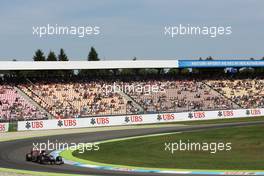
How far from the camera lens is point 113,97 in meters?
63.0

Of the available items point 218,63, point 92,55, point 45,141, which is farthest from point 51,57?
point 45,141

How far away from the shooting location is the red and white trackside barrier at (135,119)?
164ft

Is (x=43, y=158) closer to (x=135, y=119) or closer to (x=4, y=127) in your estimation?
(x=4, y=127)

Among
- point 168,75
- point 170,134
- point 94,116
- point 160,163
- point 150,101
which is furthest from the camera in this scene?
point 168,75

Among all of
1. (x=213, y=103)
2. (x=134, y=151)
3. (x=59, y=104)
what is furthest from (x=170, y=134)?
(x=213, y=103)

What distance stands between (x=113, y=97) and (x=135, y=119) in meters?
8.09

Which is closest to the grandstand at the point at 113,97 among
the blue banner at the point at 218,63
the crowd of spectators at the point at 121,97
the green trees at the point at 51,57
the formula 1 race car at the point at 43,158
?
the crowd of spectators at the point at 121,97

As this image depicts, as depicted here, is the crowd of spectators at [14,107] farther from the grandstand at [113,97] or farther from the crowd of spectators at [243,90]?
the crowd of spectators at [243,90]

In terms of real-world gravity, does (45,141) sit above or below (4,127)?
below

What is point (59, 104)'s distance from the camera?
193ft

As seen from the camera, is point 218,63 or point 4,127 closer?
point 4,127

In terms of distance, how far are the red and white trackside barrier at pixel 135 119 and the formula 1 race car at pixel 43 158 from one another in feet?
73.4

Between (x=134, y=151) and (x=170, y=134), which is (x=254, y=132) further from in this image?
(x=134, y=151)

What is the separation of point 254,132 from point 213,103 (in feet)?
91.0
